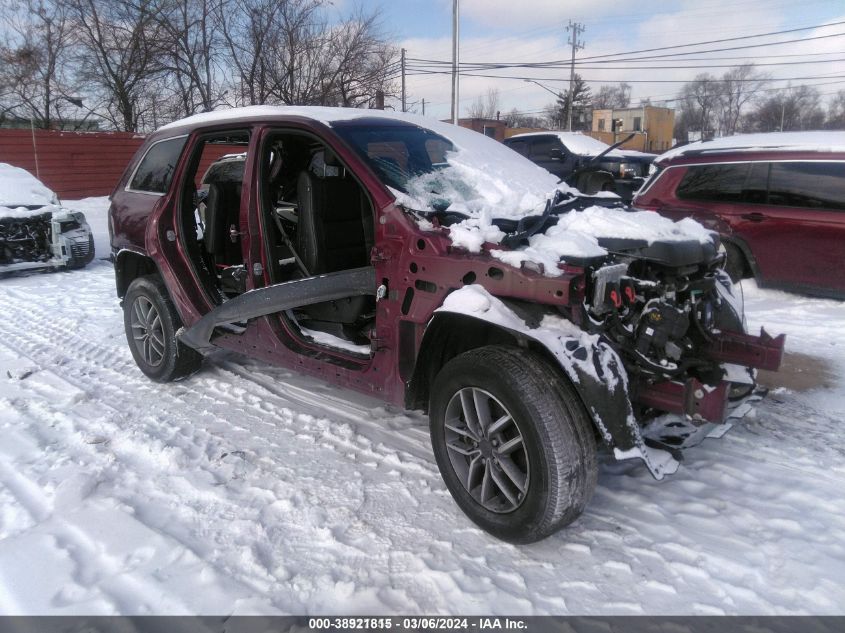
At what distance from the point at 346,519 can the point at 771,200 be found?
5697 mm

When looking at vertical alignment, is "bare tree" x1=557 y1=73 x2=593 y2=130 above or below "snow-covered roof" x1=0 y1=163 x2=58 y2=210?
above

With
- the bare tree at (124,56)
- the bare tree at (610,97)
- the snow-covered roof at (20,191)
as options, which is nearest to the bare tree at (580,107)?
the bare tree at (610,97)

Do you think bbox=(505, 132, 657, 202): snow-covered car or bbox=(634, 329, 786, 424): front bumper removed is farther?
bbox=(505, 132, 657, 202): snow-covered car

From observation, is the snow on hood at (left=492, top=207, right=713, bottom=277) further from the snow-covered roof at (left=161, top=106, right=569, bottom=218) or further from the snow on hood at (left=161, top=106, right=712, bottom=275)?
the snow-covered roof at (left=161, top=106, right=569, bottom=218)

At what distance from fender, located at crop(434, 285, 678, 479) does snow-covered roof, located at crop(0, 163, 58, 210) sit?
9042 mm

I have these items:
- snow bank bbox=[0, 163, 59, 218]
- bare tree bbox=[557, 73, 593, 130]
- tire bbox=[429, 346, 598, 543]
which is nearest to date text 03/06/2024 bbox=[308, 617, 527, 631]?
tire bbox=[429, 346, 598, 543]

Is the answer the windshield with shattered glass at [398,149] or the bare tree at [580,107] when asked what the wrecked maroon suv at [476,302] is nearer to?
the windshield with shattered glass at [398,149]

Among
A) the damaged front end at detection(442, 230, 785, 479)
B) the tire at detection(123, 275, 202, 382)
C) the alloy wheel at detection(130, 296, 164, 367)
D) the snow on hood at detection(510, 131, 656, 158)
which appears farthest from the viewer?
the snow on hood at detection(510, 131, 656, 158)

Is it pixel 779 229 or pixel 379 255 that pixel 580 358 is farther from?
pixel 779 229

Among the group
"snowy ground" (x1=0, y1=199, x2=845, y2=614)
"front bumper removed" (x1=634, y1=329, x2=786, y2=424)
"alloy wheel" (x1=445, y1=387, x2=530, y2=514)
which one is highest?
"front bumper removed" (x1=634, y1=329, x2=786, y2=424)

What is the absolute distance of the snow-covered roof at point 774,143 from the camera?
6.20m

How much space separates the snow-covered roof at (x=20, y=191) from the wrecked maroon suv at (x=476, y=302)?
6.13 metres

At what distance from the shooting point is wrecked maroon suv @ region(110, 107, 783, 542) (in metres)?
2.60

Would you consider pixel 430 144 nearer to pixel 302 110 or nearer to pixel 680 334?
pixel 302 110
